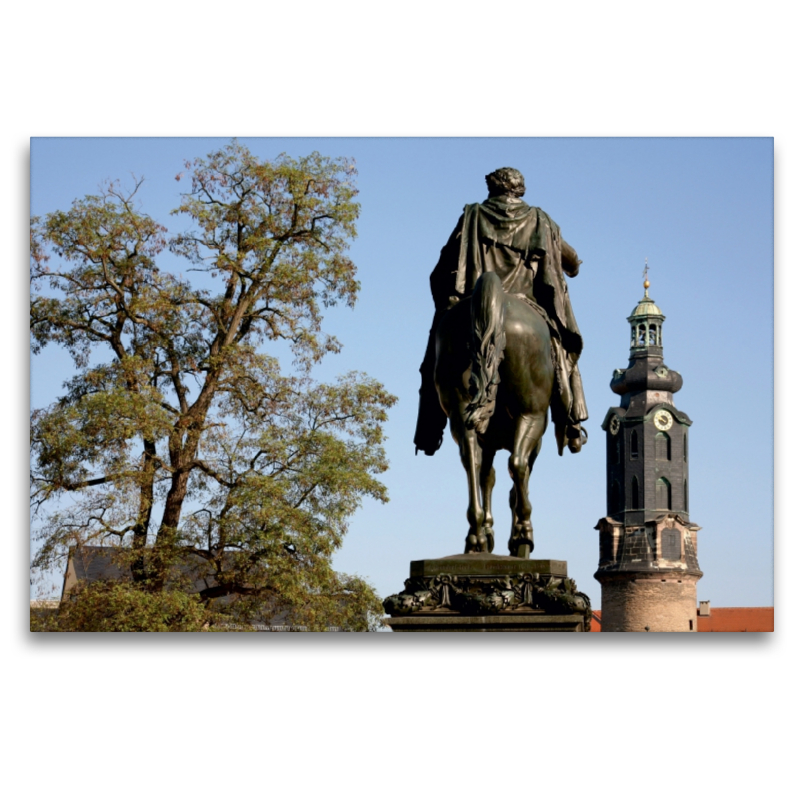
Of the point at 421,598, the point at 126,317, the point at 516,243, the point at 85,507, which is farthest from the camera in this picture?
the point at 126,317

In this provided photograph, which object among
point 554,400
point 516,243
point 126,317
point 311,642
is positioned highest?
point 126,317

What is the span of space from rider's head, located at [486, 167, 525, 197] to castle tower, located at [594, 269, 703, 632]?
8824 cm

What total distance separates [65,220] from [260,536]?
5090 millimetres

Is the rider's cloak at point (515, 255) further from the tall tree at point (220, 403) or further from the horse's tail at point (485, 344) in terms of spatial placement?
the tall tree at point (220, 403)

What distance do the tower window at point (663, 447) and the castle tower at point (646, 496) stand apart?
6 centimetres

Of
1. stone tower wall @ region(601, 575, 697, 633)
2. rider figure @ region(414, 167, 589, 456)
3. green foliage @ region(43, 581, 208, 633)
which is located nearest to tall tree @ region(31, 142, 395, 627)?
green foliage @ region(43, 581, 208, 633)

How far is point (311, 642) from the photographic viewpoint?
29.7 ft

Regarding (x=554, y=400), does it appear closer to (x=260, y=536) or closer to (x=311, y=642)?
(x=311, y=642)

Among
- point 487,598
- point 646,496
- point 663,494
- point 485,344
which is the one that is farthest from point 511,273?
point 663,494

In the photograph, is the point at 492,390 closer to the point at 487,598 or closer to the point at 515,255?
the point at 515,255

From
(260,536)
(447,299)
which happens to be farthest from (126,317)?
(447,299)

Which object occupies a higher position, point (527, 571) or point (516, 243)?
point (516, 243)

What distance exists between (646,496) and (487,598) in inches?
3665

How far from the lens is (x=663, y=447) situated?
10006 centimetres
